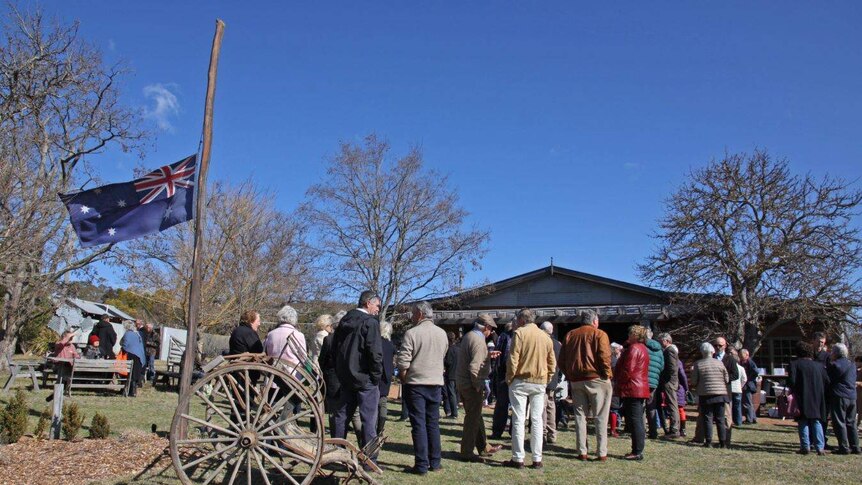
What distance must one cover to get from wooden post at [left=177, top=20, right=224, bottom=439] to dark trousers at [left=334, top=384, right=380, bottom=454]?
158 centimetres

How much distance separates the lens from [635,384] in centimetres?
840

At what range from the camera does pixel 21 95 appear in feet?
56.1

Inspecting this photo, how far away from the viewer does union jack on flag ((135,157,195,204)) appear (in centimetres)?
752

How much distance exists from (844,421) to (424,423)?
21.7 feet

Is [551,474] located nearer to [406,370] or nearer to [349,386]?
[406,370]

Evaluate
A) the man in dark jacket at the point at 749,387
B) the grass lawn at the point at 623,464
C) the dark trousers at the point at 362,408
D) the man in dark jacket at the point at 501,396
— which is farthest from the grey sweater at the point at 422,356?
the man in dark jacket at the point at 749,387

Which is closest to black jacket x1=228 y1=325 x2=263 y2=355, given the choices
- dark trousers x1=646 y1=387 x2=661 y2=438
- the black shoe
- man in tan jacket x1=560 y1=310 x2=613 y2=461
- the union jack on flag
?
the union jack on flag

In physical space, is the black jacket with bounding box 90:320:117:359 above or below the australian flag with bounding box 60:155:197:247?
below

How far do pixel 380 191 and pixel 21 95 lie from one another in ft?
48.9

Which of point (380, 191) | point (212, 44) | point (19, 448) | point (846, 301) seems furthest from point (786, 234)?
point (19, 448)

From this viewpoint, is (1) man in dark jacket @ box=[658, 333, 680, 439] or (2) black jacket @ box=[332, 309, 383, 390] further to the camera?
(1) man in dark jacket @ box=[658, 333, 680, 439]

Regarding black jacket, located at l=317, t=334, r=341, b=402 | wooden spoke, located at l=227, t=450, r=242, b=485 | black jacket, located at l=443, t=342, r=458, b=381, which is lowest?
wooden spoke, located at l=227, t=450, r=242, b=485

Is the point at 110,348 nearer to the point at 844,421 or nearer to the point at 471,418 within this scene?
the point at 471,418

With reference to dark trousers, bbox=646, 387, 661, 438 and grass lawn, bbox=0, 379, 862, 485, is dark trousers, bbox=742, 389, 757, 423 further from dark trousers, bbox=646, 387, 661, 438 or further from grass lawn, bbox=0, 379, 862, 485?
dark trousers, bbox=646, 387, 661, 438
